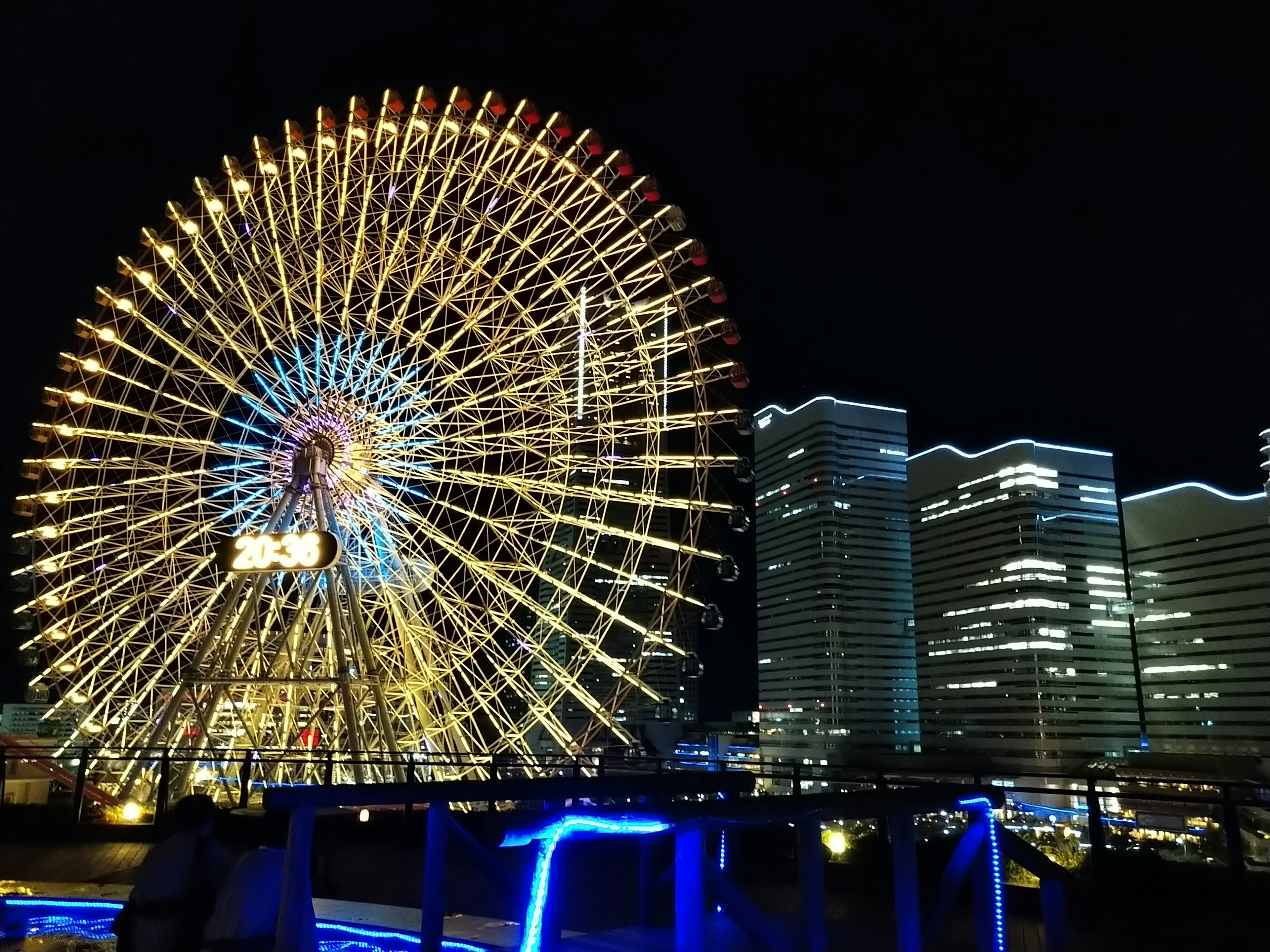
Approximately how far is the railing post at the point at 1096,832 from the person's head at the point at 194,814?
682 cm

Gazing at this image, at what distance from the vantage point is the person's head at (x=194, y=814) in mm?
5125

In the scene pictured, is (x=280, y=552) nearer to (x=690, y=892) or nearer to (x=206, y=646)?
(x=206, y=646)

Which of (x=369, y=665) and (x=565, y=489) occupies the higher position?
(x=565, y=489)

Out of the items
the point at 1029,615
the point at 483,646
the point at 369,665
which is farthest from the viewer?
the point at 1029,615

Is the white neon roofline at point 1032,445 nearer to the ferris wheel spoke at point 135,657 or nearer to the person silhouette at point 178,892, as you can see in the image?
the ferris wheel spoke at point 135,657

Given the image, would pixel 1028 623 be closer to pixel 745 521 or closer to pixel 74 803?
pixel 745 521

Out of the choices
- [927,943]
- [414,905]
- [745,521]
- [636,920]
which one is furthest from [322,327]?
[927,943]

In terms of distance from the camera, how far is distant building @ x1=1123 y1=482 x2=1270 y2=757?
339 feet

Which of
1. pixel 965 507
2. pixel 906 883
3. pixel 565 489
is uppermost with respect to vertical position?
pixel 965 507

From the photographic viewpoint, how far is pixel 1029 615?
383ft

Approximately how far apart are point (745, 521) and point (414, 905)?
1234cm

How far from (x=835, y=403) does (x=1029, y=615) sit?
43777mm

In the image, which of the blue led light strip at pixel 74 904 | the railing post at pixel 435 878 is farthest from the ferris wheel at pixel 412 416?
the railing post at pixel 435 878

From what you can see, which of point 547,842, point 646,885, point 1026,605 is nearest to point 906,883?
point 646,885
